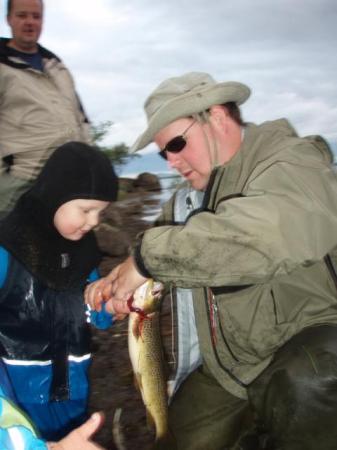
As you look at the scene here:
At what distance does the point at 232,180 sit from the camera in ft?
10.00

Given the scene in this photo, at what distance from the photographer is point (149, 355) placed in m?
3.12

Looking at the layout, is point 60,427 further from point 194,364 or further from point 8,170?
point 8,170

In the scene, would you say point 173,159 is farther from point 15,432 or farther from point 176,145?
point 15,432

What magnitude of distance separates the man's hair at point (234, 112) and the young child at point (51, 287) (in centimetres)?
80

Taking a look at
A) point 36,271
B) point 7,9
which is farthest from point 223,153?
point 7,9

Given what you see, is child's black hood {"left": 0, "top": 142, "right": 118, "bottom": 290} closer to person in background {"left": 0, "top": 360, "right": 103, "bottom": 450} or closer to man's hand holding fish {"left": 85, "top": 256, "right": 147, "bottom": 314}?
man's hand holding fish {"left": 85, "top": 256, "right": 147, "bottom": 314}

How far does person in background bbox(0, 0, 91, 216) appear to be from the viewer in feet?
13.1

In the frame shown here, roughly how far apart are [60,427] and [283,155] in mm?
1888

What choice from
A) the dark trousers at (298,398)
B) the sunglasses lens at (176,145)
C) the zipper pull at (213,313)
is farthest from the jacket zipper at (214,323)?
the sunglasses lens at (176,145)

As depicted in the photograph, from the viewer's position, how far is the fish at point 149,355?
3004mm

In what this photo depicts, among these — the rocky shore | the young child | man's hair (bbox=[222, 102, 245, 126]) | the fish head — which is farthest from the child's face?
the rocky shore

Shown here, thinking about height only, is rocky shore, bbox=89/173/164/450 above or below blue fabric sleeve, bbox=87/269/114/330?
below

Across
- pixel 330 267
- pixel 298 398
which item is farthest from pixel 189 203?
pixel 298 398

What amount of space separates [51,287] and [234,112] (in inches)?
58.5
